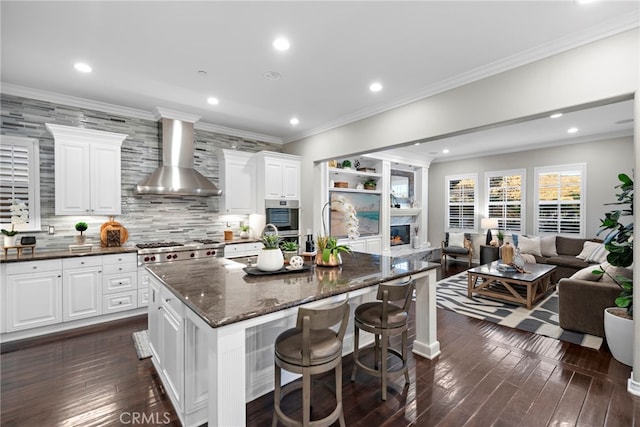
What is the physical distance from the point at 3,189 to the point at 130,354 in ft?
8.53

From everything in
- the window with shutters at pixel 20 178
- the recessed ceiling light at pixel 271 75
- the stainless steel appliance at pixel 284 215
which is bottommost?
the stainless steel appliance at pixel 284 215

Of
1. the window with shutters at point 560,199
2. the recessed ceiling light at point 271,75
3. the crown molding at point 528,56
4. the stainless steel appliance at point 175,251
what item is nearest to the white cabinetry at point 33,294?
the stainless steel appliance at point 175,251

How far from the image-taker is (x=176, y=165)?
14.8 feet

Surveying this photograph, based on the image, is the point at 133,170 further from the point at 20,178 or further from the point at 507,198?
the point at 507,198

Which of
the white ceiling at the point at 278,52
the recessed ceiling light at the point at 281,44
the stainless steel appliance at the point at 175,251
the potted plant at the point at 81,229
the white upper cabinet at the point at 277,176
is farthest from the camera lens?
the white upper cabinet at the point at 277,176

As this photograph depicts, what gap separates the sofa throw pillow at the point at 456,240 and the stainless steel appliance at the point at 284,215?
433cm

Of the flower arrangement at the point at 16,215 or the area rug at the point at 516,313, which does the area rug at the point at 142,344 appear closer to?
the flower arrangement at the point at 16,215

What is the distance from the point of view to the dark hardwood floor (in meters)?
2.03

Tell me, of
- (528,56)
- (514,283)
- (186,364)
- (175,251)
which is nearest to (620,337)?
(514,283)

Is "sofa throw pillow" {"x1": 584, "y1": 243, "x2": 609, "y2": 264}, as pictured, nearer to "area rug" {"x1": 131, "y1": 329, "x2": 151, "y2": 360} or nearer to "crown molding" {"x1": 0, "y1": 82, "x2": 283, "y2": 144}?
"crown molding" {"x1": 0, "y1": 82, "x2": 283, "y2": 144}

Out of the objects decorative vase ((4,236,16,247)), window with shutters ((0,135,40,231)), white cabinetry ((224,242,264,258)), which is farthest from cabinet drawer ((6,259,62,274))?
white cabinetry ((224,242,264,258))

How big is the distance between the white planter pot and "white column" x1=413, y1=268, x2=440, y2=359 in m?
1.64

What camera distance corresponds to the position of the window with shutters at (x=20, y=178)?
11.4 feet

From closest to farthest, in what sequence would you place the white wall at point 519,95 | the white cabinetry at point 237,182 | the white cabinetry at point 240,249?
the white wall at point 519,95 < the white cabinetry at point 240,249 < the white cabinetry at point 237,182
